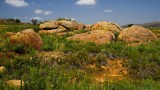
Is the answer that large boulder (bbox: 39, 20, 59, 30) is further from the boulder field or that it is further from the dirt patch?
the dirt patch

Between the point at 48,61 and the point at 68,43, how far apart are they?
237 inches

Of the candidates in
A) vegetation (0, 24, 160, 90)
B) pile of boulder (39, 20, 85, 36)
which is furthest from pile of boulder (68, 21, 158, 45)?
pile of boulder (39, 20, 85, 36)

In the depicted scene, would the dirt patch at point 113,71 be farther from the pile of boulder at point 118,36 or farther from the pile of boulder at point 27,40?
the pile of boulder at point 118,36

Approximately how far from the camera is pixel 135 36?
31.5 meters

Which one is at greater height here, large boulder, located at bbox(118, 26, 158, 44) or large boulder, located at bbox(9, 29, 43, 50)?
large boulder, located at bbox(9, 29, 43, 50)

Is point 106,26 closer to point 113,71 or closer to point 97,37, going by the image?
point 97,37

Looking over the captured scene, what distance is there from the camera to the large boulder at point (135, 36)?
30562 millimetres

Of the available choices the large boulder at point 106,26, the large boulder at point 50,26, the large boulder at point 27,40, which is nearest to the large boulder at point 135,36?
the large boulder at point 106,26

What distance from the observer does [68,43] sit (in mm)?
25562

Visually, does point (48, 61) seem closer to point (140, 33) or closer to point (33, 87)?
point (33, 87)

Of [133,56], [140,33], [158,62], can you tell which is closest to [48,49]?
[133,56]

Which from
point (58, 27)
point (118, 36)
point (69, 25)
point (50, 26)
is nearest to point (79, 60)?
point (118, 36)

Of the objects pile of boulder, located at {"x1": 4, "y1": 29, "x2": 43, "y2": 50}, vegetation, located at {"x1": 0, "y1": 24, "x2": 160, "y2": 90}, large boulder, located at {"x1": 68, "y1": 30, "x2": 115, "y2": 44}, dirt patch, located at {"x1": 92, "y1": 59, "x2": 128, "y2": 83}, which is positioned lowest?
dirt patch, located at {"x1": 92, "y1": 59, "x2": 128, "y2": 83}

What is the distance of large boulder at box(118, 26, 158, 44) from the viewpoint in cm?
3056
